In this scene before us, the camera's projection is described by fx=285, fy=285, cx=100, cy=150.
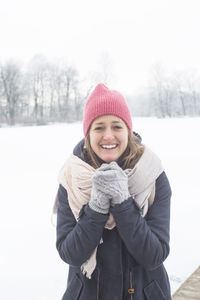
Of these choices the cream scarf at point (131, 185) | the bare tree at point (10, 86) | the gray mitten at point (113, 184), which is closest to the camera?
the gray mitten at point (113, 184)

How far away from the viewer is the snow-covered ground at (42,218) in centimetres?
342

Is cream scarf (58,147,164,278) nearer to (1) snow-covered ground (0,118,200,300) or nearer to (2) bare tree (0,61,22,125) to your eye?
(1) snow-covered ground (0,118,200,300)

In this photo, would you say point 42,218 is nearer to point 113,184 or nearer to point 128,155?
point 128,155

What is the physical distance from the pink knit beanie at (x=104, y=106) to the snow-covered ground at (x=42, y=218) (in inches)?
92.5

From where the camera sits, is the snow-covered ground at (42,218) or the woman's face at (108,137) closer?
the woman's face at (108,137)

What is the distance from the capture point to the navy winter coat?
116 cm

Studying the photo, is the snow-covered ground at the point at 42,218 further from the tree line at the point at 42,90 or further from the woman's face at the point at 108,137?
the tree line at the point at 42,90

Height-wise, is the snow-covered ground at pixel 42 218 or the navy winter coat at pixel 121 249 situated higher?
the navy winter coat at pixel 121 249

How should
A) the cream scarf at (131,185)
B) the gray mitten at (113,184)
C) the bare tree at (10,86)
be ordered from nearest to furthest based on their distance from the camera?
the gray mitten at (113,184)
the cream scarf at (131,185)
the bare tree at (10,86)

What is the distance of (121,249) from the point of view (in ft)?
4.12

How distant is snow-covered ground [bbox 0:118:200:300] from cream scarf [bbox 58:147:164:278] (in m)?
2.10

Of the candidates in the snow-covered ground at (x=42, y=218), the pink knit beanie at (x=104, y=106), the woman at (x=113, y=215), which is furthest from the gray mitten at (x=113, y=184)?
the snow-covered ground at (x=42, y=218)

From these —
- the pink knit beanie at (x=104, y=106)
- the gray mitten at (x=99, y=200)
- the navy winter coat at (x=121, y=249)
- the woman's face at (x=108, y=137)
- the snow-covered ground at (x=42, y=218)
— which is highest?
the pink knit beanie at (x=104, y=106)

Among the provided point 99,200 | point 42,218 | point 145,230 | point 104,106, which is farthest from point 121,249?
point 42,218
